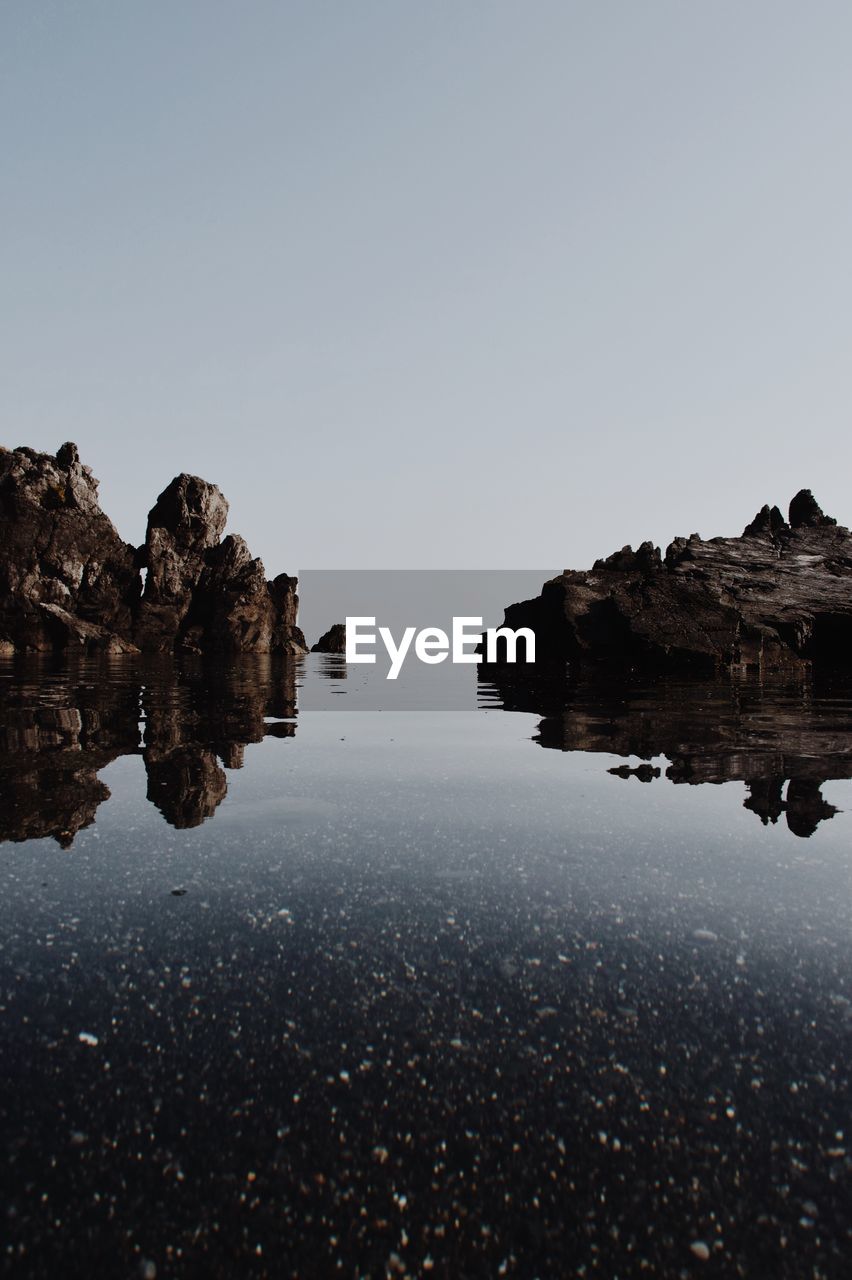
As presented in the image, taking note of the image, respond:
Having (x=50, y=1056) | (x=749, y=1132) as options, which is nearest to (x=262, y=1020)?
(x=50, y=1056)

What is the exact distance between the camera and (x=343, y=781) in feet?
26.5

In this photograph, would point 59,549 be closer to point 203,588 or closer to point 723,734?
point 203,588

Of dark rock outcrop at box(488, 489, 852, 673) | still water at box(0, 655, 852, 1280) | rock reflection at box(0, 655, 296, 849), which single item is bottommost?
still water at box(0, 655, 852, 1280)

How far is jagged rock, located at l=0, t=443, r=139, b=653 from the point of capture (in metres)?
85.7

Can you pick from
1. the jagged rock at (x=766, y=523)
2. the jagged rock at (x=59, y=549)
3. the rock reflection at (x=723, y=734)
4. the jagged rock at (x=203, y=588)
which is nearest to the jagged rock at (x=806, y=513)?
the jagged rock at (x=766, y=523)

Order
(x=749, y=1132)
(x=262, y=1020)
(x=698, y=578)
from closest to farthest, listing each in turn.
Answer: (x=749, y=1132), (x=262, y=1020), (x=698, y=578)

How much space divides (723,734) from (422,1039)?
1141cm

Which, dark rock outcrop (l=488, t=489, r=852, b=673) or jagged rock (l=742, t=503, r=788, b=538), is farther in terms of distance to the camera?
jagged rock (l=742, t=503, r=788, b=538)

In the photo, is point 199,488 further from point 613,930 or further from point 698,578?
point 613,930

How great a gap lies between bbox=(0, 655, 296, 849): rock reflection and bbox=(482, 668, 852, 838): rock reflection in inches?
208

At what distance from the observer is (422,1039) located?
111 inches

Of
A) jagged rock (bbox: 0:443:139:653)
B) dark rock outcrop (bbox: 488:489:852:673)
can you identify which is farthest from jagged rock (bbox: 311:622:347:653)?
dark rock outcrop (bbox: 488:489:852:673)

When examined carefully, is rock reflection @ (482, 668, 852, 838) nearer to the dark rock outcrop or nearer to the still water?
the still water

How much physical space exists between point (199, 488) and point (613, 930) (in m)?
106
